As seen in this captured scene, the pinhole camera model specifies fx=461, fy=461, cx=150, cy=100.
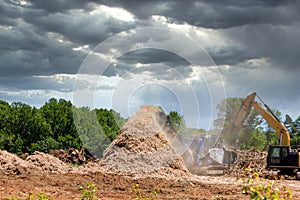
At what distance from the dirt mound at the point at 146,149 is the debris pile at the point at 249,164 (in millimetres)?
3788

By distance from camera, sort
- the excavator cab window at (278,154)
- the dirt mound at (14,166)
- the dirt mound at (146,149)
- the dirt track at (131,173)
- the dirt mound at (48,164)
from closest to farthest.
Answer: the dirt track at (131,173) → the dirt mound at (14,166) → the dirt mound at (48,164) → the dirt mound at (146,149) → the excavator cab window at (278,154)

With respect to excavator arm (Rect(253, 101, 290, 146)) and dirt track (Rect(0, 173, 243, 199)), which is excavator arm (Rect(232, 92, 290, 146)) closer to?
excavator arm (Rect(253, 101, 290, 146))

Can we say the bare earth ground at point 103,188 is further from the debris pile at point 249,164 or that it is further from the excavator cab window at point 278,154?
the debris pile at point 249,164

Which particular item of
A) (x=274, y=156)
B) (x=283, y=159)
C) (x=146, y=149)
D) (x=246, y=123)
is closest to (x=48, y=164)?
(x=146, y=149)

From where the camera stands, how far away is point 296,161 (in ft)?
72.3

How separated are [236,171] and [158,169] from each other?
5587 mm

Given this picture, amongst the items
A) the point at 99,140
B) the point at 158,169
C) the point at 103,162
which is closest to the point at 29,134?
the point at 99,140

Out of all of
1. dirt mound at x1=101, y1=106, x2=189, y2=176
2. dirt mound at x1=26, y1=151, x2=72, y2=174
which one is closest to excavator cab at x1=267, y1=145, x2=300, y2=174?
dirt mound at x1=101, y1=106, x2=189, y2=176

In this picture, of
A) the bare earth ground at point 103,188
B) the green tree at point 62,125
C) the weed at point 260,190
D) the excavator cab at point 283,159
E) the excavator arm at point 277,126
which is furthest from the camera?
the green tree at point 62,125

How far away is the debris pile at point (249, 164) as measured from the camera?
23.7 metres

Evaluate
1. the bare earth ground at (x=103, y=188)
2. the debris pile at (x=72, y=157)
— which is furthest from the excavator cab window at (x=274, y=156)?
the debris pile at (x=72, y=157)

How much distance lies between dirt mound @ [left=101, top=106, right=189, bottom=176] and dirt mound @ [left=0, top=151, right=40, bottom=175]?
373cm

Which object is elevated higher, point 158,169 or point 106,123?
point 106,123

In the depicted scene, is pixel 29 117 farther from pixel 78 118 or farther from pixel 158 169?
pixel 158 169
